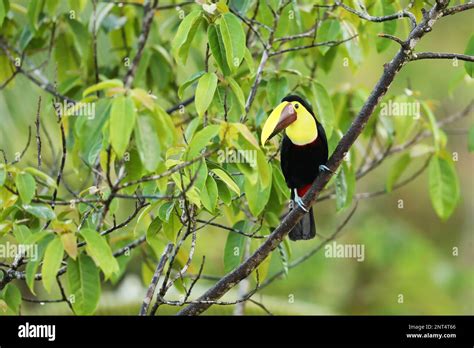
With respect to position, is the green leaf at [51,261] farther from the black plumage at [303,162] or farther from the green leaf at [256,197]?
the black plumage at [303,162]

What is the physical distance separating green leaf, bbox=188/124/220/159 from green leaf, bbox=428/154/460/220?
1.67m

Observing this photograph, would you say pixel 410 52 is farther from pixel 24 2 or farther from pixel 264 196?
pixel 24 2

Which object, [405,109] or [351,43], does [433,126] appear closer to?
[405,109]

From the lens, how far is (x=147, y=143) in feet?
7.47

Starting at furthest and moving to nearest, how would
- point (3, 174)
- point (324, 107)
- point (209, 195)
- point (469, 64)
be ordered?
point (324, 107)
point (469, 64)
point (209, 195)
point (3, 174)

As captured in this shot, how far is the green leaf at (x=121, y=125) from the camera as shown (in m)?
2.19

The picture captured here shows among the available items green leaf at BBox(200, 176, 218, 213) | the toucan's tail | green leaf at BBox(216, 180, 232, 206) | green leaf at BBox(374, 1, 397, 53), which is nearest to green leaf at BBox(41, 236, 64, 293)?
green leaf at BBox(200, 176, 218, 213)

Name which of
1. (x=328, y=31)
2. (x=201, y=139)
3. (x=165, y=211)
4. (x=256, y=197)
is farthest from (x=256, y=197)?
(x=328, y=31)

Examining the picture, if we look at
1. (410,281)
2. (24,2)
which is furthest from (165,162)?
(410,281)

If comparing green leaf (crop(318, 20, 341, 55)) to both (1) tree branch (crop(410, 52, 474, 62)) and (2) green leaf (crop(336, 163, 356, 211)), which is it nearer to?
(2) green leaf (crop(336, 163, 356, 211))

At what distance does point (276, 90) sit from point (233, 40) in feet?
2.12

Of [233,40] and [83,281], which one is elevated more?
[233,40]

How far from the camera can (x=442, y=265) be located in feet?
26.8
